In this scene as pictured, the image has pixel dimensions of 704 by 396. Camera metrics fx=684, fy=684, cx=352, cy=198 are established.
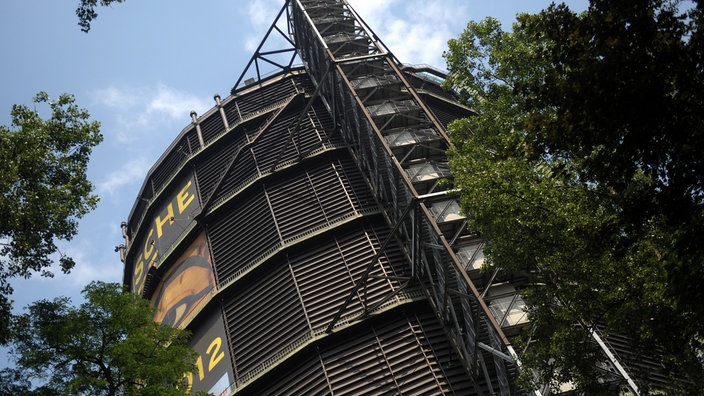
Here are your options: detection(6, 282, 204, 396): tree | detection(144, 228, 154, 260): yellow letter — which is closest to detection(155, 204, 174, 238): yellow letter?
detection(144, 228, 154, 260): yellow letter

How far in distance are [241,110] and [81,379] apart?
17.8 m

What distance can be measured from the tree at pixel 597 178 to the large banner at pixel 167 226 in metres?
13.5

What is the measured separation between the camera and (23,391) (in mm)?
11734

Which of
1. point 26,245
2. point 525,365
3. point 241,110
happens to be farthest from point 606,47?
point 241,110

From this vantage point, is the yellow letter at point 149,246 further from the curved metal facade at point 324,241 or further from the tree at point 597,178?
the tree at point 597,178

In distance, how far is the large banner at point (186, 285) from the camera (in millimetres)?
23842

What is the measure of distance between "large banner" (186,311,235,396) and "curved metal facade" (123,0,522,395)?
2.7 inches

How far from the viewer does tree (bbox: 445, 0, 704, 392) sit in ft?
24.9

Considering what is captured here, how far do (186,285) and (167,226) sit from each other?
371 cm

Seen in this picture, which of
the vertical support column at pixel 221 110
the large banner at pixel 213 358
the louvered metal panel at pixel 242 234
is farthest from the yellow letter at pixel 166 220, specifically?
the large banner at pixel 213 358

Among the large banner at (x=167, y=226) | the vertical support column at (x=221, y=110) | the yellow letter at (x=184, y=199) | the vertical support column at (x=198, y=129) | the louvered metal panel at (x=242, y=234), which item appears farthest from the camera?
the vertical support column at (x=221, y=110)

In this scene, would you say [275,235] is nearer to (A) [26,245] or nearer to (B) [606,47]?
(A) [26,245]

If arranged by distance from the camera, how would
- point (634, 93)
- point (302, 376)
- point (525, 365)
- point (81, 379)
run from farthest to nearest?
point (302, 376)
point (81, 379)
point (525, 365)
point (634, 93)

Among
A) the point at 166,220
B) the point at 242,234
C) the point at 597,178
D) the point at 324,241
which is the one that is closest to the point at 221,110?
the point at 166,220
